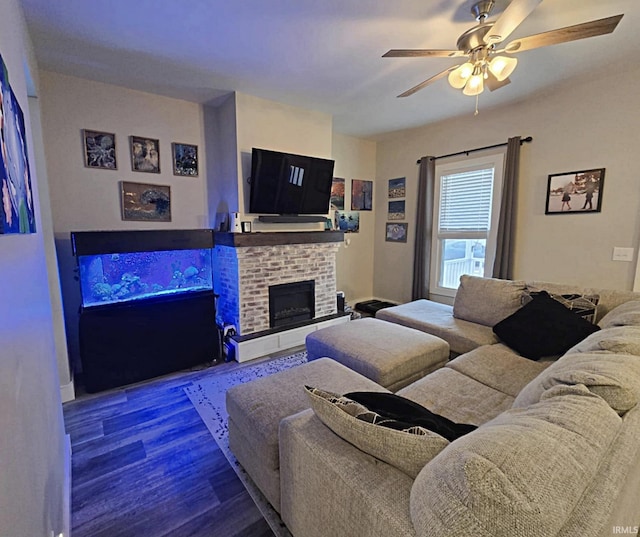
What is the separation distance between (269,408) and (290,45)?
242 cm

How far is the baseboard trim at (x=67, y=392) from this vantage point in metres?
2.43

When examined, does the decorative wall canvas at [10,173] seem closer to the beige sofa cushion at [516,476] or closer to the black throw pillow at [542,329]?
the beige sofa cushion at [516,476]

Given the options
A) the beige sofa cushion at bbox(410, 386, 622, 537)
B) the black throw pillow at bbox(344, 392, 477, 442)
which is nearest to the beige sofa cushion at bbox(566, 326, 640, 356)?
the beige sofa cushion at bbox(410, 386, 622, 537)

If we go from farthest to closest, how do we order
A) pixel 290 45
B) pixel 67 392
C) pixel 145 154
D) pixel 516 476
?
pixel 145 154 → pixel 67 392 → pixel 290 45 → pixel 516 476

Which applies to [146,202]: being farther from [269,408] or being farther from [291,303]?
[269,408]

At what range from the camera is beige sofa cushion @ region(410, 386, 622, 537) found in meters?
0.61

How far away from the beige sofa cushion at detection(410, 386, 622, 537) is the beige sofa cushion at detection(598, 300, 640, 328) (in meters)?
1.11

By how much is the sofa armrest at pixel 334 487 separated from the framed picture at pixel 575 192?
342cm

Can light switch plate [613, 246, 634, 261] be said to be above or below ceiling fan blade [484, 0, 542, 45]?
below

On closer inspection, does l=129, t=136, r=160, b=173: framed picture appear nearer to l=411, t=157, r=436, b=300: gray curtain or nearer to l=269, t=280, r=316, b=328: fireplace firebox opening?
l=269, t=280, r=316, b=328: fireplace firebox opening

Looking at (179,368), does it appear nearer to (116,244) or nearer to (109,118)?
(116,244)

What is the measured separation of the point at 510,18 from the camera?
1522mm

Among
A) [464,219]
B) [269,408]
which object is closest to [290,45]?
[269,408]

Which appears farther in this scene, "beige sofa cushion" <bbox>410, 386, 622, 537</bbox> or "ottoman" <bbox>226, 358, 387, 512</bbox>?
"ottoman" <bbox>226, 358, 387, 512</bbox>
